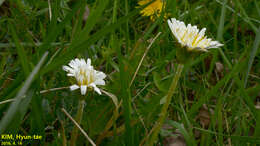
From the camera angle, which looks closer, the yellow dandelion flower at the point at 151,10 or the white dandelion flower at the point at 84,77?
the white dandelion flower at the point at 84,77

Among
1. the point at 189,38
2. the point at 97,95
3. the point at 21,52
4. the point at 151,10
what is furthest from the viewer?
the point at 151,10

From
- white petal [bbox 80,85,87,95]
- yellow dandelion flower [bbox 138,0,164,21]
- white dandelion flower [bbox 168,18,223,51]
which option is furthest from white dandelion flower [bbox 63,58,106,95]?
yellow dandelion flower [bbox 138,0,164,21]

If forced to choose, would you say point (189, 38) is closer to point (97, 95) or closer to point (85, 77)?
point (85, 77)

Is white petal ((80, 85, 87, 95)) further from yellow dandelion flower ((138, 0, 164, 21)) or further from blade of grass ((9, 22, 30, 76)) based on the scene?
yellow dandelion flower ((138, 0, 164, 21))

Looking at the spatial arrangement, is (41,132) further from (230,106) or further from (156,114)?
(230,106)

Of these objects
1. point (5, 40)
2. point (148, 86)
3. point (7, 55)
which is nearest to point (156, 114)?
point (148, 86)

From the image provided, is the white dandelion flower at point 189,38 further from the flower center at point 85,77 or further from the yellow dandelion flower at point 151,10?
the yellow dandelion flower at point 151,10

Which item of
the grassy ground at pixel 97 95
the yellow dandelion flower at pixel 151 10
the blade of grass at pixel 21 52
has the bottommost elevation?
the grassy ground at pixel 97 95

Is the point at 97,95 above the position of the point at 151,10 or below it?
below

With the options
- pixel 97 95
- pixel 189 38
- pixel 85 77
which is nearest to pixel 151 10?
pixel 97 95

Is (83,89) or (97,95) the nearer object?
(83,89)

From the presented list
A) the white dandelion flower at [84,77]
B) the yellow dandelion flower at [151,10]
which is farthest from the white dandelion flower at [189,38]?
the yellow dandelion flower at [151,10]

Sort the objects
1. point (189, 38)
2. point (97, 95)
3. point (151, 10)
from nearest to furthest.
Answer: point (189, 38) < point (97, 95) < point (151, 10)
